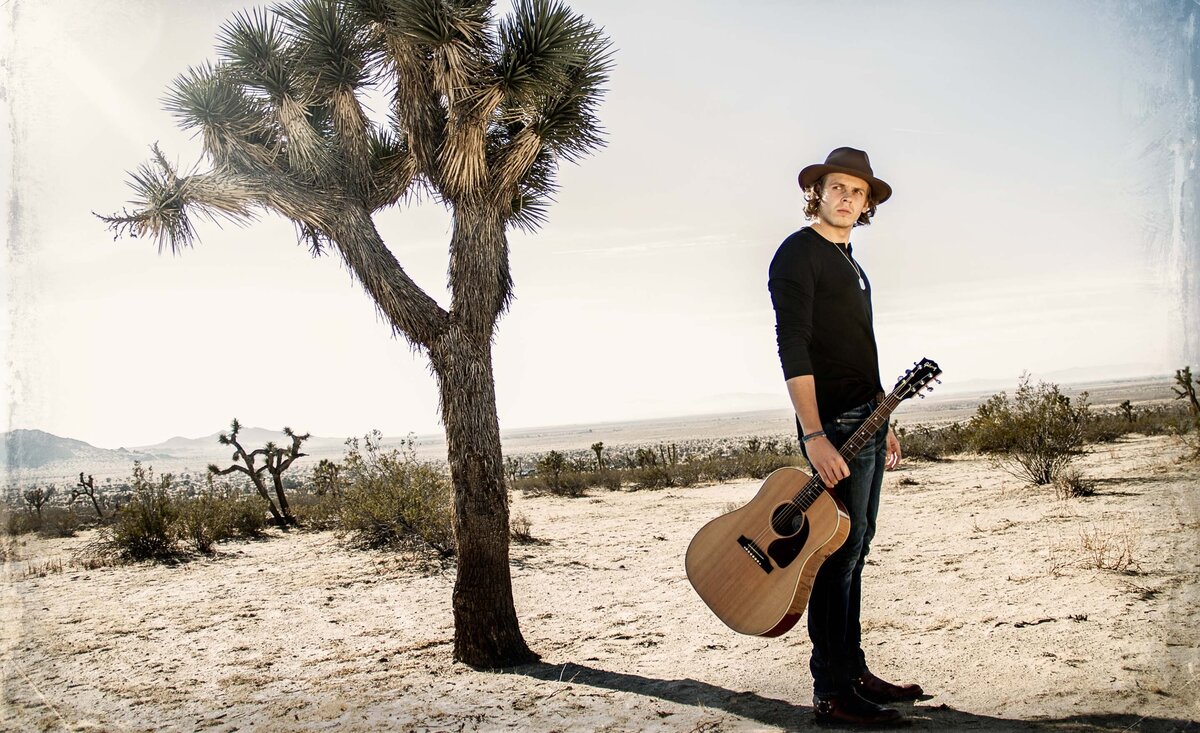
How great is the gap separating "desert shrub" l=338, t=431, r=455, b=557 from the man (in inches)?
258

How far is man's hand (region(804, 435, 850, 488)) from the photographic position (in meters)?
3.22

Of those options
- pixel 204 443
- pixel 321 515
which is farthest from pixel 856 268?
pixel 204 443

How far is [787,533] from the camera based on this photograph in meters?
3.50

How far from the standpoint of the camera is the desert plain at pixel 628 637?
4023 millimetres

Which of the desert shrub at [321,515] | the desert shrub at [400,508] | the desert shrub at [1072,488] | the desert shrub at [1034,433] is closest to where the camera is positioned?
the desert shrub at [1072,488]

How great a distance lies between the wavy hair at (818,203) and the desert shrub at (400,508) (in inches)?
266

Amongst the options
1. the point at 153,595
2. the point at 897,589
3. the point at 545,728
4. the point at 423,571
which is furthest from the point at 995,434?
the point at 153,595

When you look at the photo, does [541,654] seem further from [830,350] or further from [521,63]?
[521,63]

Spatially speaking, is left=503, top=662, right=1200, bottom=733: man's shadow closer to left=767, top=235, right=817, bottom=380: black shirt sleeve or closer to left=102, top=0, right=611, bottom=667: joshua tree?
left=102, top=0, right=611, bottom=667: joshua tree

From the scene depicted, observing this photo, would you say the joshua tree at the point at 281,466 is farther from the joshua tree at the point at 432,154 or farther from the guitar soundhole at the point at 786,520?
the guitar soundhole at the point at 786,520

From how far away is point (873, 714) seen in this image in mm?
3418

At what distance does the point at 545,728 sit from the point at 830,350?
2.28 metres

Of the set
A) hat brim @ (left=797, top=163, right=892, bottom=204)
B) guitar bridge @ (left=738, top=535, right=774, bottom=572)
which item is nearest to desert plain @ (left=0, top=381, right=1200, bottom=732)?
guitar bridge @ (left=738, top=535, right=774, bottom=572)

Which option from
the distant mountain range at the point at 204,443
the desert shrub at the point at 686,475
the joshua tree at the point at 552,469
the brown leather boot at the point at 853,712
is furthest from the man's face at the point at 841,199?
the distant mountain range at the point at 204,443
